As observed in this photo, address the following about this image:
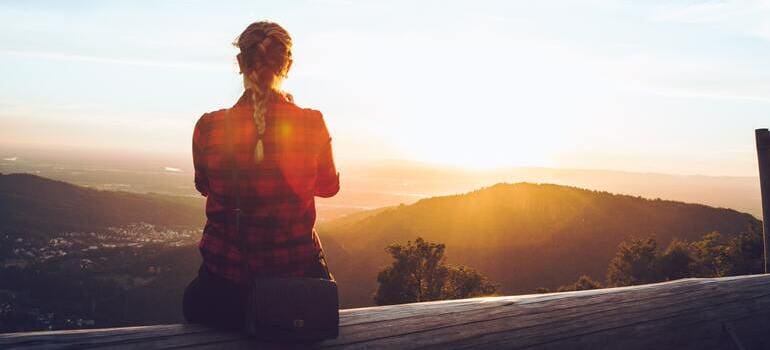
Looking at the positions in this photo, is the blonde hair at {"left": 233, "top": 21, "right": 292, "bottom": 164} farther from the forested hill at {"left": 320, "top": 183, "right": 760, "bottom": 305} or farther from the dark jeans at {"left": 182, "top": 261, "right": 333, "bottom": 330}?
the forested hill at {"left": 320, "top": 183, "right": 760, "bottom": 305}

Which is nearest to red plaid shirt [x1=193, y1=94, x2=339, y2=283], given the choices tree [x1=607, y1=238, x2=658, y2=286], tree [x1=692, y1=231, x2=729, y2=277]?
tree [x1=692, y1=231, x2=729, y2=277]

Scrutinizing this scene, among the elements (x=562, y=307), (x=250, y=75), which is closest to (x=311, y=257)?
(x=250, y=75)

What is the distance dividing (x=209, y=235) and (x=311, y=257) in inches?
21.7

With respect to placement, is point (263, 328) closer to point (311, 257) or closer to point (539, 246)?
point (311, 257)

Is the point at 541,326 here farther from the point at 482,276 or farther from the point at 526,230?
the point at 526,230

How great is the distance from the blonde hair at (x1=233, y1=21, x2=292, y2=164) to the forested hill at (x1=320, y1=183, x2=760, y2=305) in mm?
59980

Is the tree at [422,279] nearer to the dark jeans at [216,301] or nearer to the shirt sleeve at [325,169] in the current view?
the shirt sleeve at [325,169]

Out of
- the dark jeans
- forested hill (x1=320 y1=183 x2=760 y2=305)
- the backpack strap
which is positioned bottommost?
forested hill (x1=320 y1=183 x2=760 y2=305)

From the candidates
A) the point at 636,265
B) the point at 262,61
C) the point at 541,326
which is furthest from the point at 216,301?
the point at 636,265

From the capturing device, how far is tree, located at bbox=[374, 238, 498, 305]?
3150 centimetres

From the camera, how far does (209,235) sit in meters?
2.95

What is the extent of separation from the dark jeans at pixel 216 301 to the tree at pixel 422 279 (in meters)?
28.9

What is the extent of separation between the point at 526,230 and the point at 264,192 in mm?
84503

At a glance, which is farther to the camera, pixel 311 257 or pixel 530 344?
pixel 311 257
